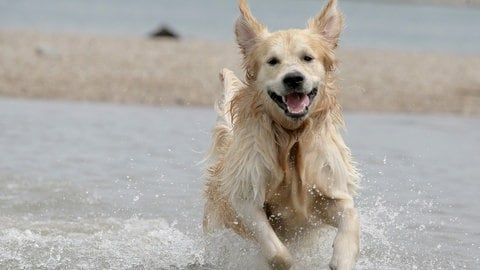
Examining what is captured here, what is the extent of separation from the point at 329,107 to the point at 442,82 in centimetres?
1343

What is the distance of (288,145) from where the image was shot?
6508 millimetres

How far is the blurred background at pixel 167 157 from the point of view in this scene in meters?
7.76

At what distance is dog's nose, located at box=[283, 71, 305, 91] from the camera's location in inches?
241

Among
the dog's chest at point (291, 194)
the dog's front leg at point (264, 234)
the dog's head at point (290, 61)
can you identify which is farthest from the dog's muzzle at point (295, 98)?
the dog's front leg at point (264, 234)

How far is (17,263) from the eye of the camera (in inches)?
285

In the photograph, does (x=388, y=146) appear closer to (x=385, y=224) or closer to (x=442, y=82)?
(x=385, y=224)

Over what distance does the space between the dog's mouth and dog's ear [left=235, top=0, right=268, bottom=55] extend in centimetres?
57

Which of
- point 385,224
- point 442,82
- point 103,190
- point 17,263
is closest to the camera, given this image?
point 17,263

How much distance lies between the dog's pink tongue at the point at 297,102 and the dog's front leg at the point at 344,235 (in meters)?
0.70

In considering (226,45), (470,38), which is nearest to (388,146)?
(226,45)

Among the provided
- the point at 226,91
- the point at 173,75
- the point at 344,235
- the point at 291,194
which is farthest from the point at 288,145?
the point at 173,75

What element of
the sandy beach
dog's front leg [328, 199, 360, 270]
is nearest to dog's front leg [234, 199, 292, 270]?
dog's front leg [328, 199, 360, 270]

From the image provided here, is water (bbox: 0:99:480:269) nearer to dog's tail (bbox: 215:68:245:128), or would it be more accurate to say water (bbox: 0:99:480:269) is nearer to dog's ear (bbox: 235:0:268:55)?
dog's tail (bbox: 215:68:245:128)

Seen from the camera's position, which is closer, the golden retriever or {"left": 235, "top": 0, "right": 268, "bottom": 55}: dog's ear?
the golden retriever
